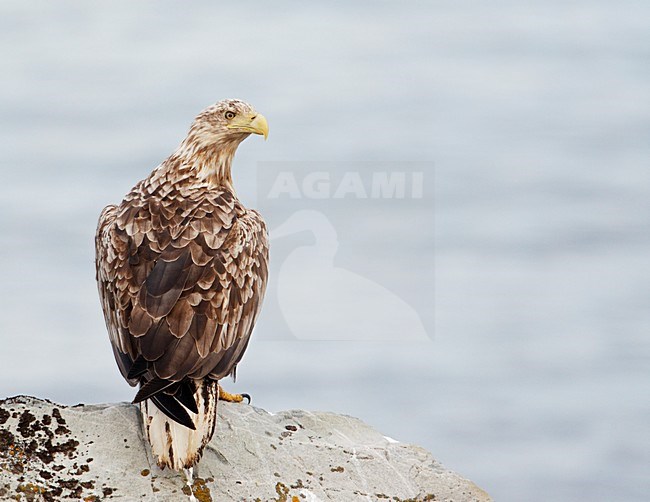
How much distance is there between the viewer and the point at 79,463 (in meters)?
7.64

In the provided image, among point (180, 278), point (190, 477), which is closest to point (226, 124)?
point (180, 278)

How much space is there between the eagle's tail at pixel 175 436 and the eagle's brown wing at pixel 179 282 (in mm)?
281

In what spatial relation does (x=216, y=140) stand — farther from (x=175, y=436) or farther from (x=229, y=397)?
(x=175, y=436)

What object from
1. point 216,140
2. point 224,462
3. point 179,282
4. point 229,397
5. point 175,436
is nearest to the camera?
point 175,436

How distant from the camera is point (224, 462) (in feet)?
26.7

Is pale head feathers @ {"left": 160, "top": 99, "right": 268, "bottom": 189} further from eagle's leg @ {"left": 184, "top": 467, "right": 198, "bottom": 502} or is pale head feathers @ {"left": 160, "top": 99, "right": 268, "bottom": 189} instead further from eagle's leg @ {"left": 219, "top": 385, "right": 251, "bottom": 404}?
eagle's leg @ {"left": 184, "top": 467, "right": 198, "bottom": 502}

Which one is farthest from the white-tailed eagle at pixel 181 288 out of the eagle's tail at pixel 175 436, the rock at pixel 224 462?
the rock at pixel 224 462

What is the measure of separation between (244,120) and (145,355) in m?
3.09

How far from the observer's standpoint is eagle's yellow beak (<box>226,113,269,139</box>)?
10070mm

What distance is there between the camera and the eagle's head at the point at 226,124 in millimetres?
10133

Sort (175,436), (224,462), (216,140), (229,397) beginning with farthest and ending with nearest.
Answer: (216,140) → (229,397) → (224,462) → (175,436)

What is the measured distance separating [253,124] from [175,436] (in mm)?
3469

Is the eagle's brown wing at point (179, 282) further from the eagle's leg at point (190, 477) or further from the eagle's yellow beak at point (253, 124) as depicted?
the eagle's yellow beak at point (253, 124)

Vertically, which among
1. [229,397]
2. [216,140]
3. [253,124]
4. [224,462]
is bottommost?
[224,462]
